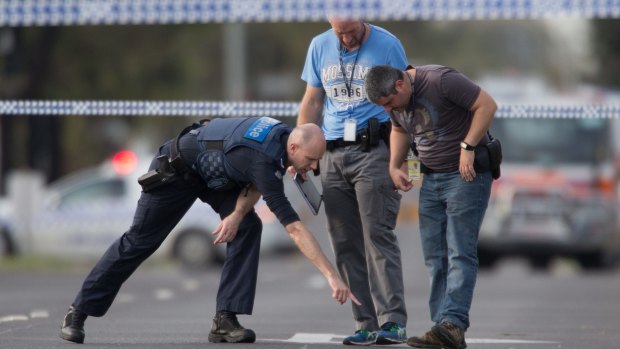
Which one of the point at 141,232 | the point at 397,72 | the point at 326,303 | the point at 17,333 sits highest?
the point at 397,72

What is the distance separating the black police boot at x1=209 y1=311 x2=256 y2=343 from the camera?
9047mm

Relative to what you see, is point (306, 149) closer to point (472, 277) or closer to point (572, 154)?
point (472, 277)

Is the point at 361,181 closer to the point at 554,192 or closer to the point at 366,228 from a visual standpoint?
the point at 366,228

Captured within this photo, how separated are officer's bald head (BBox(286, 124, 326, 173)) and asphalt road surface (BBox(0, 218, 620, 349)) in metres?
1.13

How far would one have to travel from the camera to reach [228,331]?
29.8ft

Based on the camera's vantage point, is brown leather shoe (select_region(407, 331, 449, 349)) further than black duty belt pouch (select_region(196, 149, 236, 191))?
No

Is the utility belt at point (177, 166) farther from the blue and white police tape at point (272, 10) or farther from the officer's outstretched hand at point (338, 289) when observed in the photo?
the blue and white police tape at point (272, 10)

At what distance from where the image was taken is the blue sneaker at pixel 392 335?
356 inches

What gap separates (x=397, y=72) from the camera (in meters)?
8.45

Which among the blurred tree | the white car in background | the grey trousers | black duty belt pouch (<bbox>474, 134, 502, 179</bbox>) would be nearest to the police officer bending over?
the grey trousers

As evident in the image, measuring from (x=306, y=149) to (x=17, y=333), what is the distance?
2.63 metres

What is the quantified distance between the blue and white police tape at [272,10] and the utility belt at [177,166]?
4.39m

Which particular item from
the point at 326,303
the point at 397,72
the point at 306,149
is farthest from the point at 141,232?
the point at 326,303

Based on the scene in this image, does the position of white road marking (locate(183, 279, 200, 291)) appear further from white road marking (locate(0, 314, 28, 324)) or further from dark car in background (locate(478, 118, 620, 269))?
white road marking (locate(0, 314, 28, 324))
